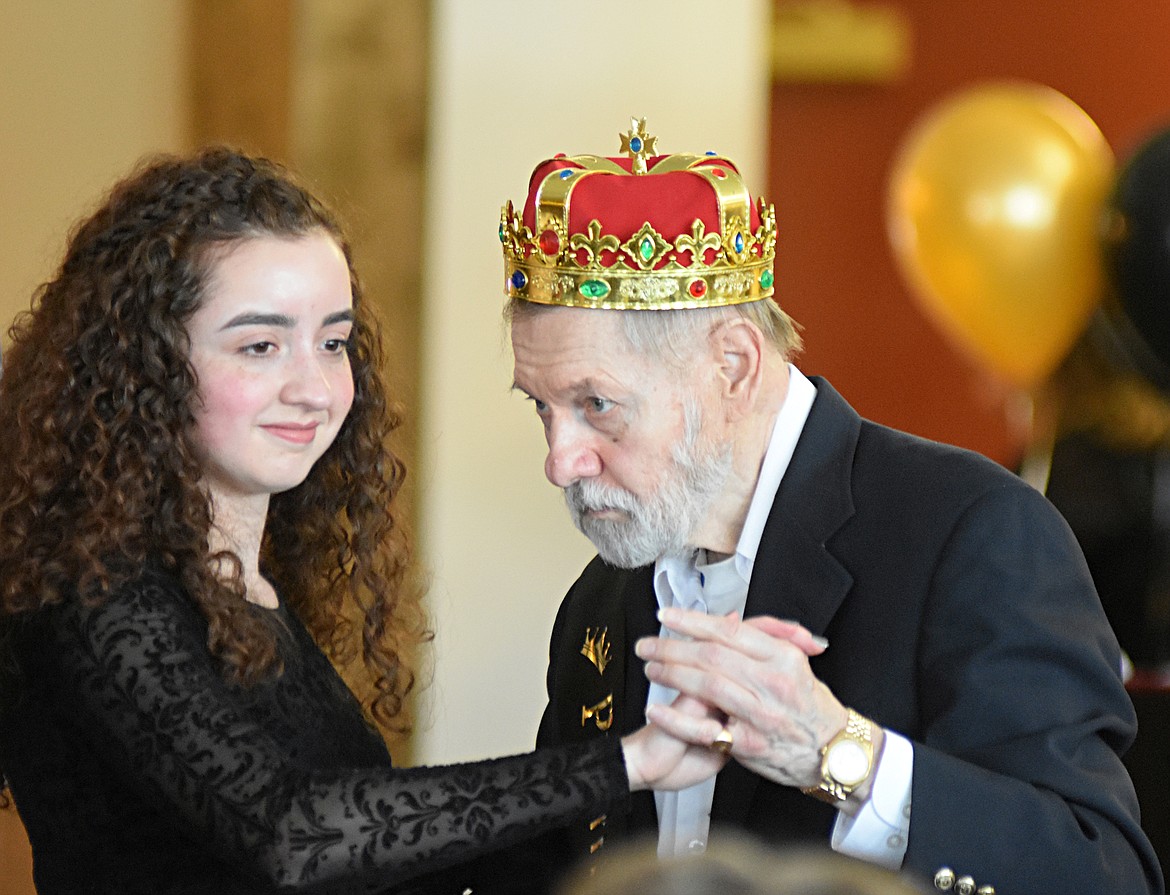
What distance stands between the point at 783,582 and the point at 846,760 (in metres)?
0.30

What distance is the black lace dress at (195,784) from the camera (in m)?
1.63

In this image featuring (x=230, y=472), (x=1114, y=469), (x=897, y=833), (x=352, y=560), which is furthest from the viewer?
(x=1114, y=469)

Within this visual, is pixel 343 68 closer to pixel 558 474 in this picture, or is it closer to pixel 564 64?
pixel 564 64

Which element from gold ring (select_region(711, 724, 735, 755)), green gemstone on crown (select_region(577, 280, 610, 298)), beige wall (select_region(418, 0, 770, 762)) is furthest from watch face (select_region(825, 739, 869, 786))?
beige wall (select_region(418, 0, 770, 762))

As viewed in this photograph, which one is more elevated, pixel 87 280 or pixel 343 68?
pixel 343 68

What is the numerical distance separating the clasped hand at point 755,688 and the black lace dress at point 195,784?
0.39 ft

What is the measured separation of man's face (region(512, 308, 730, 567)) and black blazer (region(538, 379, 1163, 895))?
124 mm

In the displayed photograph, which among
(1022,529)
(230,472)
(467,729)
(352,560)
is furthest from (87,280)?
(467,729)

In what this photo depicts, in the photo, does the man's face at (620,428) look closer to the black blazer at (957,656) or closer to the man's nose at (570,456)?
the man's nose at (570,456)

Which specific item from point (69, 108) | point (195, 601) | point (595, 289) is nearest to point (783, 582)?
point (595, 289)

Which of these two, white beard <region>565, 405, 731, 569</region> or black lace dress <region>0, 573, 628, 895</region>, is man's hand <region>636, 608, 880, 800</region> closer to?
black lace dress <region>0, 573, 628, 895</region>

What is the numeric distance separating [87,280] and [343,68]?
5.30ft

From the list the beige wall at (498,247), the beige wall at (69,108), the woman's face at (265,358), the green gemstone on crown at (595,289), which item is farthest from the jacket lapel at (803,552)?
the beige wall at (69,108)

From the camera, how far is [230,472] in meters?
1.94
